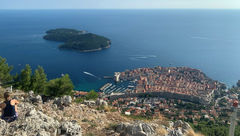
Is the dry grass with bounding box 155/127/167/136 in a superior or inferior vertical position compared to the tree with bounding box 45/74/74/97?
superior

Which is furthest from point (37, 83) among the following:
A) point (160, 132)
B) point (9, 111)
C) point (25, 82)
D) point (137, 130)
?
point (160, 132)

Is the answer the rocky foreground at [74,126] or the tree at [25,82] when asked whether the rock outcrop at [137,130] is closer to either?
the rocky foreground at [74,126]

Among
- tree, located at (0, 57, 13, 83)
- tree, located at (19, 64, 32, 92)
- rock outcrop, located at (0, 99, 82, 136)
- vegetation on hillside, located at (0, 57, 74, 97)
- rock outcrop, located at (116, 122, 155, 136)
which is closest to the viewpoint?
rock outcrop, located at (0, 99, 82, 136)

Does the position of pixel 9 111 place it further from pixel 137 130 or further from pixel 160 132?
pixel 160 132

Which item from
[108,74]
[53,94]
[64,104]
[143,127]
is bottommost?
[108,74]

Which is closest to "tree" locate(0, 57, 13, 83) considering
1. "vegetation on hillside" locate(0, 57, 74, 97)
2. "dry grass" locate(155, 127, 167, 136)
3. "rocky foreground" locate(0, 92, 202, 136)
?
"vegetation on hillside" locate(0, 57, 74, 97)

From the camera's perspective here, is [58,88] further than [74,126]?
Yes

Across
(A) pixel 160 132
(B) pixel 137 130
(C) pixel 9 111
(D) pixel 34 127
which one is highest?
(C) pixel 9 111

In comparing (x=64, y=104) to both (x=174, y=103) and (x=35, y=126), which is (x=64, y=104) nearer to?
(x=35, y=126)

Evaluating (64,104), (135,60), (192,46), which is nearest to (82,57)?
(135,60)

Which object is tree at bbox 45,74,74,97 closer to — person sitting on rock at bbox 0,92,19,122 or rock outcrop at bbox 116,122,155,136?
person sitting on rock at bbox 0,92,19,122

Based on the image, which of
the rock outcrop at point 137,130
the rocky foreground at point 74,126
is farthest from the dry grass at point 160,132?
the rock outcrop at point 137,130
